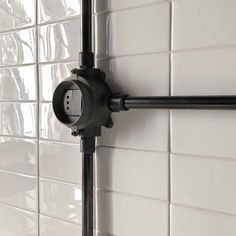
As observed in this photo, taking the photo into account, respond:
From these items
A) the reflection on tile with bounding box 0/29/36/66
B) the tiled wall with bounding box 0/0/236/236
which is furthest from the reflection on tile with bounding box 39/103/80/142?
the reflection on tile with bounding box 0/29/36/66

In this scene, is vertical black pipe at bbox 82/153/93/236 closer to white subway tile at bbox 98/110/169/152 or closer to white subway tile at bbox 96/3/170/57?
white subway tile at bbox 98/110/169/152

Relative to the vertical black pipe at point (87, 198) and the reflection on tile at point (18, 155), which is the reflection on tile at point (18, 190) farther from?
the vertical black pipe at point (87, 198)

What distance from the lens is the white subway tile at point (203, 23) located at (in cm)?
46

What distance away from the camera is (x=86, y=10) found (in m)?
0.56

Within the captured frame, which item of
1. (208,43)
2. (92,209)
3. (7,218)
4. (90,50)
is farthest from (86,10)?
(7,218)

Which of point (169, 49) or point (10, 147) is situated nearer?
point (169, 49)

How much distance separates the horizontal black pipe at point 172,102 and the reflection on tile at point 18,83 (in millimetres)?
224

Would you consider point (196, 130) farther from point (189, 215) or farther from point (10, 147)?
point (10, 147)

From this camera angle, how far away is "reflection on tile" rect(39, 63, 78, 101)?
0.64m

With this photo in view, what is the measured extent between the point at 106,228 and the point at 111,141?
0.14m

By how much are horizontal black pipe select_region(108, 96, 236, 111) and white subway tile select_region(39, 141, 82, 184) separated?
0.14 meters

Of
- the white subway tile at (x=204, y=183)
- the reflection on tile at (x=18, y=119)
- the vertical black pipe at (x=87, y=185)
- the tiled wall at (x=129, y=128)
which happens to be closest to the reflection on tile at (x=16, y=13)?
the tiled wall at (x=129, y=128)

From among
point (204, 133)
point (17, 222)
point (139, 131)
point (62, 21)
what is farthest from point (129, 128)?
point (17, 222)

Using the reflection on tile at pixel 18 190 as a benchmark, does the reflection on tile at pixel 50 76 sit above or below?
above
